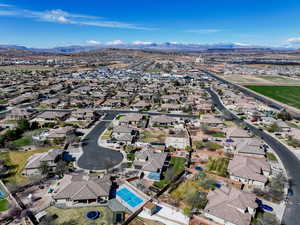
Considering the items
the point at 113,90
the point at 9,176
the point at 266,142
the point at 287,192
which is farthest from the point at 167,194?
the point at 113,90

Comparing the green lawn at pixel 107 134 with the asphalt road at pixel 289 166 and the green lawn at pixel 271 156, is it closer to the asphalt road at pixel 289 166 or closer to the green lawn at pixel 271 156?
the green lawn at pixel 271 156

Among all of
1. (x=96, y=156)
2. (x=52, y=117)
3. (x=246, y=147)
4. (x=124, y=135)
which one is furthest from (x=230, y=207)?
(x=52, y=117)

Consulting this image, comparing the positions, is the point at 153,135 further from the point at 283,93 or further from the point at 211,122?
the point at 283,93

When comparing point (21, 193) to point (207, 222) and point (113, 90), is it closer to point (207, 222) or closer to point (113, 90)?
point (207, 222)

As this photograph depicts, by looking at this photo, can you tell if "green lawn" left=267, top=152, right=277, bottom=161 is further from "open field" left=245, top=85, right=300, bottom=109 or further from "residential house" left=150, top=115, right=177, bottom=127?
"open field" left=245, top=85, right=300, bottom=109

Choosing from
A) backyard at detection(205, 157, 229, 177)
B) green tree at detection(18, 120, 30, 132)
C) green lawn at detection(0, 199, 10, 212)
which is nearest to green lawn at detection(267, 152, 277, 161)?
backyard at detection(205, 157, 229, 177)
